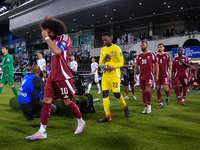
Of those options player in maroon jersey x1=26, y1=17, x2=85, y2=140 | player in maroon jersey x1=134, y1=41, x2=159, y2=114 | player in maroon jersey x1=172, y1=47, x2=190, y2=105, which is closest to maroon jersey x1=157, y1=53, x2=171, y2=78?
player in maroon jersey x1=172, y1=47, x2=190, y2=105

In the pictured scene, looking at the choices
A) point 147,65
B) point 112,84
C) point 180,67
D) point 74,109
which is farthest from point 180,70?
point 74,109

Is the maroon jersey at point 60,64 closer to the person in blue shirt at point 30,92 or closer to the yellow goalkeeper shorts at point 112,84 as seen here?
the person in blue shirt at point 30,92

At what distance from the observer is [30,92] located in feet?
11.5

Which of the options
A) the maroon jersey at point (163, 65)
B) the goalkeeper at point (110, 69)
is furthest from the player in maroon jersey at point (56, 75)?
the maroon jersey at point (163, 65)

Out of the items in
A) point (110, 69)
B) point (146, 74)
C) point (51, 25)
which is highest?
point (51, 25)

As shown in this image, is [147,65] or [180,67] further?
[180,67]

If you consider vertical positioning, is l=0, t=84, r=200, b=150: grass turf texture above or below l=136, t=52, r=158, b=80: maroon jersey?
below

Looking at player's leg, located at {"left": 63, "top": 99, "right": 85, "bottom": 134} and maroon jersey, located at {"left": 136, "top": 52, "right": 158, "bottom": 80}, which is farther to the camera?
maroon jersey, located at {"left": 136, "top": 52, "right": 158, "bottom": 80}

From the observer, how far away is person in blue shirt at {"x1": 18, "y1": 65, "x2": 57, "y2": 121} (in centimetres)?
348

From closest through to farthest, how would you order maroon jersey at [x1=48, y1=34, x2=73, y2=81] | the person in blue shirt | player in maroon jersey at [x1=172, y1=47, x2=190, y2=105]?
maroon jersey at [x1=48, y1=34, x2=73, y2=81], the person in blue shirt, player in maroon jersey at [x1=172, y1=47, x2=190, y2=105]

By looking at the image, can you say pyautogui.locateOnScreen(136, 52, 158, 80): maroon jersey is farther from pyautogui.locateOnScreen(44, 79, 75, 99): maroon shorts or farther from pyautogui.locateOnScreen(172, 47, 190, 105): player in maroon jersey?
pyautogui.locateOnScreen(44, 79, 75, 99): maroon shorts

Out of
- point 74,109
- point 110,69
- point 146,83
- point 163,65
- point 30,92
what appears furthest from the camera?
point 163,65

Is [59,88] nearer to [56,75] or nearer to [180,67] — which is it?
[56,75]

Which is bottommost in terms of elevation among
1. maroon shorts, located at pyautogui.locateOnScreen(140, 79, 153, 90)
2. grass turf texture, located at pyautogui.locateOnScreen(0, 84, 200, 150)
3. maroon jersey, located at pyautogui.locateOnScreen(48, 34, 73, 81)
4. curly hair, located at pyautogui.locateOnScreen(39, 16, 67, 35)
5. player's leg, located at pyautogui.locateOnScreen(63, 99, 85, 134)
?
grass turf texture, located at pyautogui.locateOnScreen(0, 84, 200, 150)
